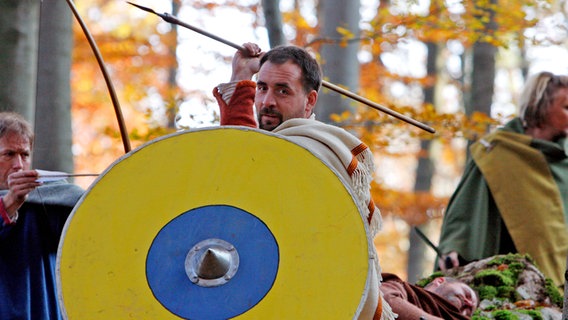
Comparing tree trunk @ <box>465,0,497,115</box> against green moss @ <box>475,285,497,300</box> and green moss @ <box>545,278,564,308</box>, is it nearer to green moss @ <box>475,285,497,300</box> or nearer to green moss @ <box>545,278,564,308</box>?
green moss @ <box>545,278,564,308</box>

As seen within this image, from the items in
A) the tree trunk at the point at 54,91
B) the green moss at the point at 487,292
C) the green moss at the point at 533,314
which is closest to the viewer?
the green moss at the point at 533,314

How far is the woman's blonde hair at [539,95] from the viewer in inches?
275

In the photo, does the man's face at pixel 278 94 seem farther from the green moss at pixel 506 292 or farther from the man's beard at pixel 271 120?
the green moss at pixel 506 292

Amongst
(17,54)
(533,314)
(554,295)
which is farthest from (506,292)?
(17,54)

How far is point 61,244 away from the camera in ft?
11.8

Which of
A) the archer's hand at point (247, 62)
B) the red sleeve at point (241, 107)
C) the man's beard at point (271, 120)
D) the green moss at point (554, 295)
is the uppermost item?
the archer's hand at point (247, 62)

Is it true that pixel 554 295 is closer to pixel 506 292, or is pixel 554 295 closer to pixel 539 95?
pixel 506 292

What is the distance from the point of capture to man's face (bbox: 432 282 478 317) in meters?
5.54

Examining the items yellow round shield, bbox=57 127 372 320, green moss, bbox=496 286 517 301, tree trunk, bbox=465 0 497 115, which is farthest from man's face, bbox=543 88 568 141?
yellow round shield, bbox=57 127 372 320

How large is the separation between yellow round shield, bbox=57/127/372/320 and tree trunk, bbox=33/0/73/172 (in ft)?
7.29

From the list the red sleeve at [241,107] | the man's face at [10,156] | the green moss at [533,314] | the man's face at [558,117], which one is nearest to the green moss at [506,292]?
the green moss at [533,314]

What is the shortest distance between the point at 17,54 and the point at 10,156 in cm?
113

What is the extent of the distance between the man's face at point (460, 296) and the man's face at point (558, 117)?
1.84 meters

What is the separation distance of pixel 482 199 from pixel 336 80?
1.47 meters
